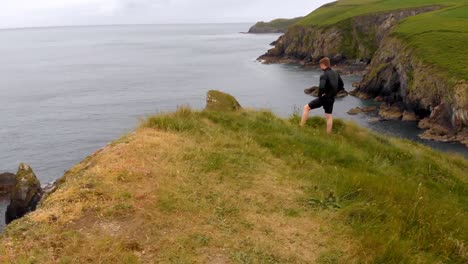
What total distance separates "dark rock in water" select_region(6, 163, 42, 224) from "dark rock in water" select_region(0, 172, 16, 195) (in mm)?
4818

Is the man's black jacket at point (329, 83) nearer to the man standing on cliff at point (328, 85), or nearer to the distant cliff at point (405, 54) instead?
the man standing on cliff at point (328, 85)

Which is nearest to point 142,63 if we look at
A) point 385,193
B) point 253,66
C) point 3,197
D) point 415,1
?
point 253,66

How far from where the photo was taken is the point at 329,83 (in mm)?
15070

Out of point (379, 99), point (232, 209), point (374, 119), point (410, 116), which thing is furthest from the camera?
point (379, 99)

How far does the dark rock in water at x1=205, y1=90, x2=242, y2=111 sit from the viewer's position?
58.0 ft

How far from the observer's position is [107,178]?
9.55 m

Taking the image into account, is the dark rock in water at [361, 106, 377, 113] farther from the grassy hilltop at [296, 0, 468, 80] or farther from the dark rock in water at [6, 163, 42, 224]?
the dark rock in water at [6, 163, 42, 224]

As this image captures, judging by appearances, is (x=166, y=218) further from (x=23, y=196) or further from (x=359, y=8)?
(x=359, y=8)

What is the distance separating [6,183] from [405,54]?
6149 cm

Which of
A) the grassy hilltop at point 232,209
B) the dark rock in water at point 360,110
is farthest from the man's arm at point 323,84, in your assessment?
the dark rock in water at point 360,110

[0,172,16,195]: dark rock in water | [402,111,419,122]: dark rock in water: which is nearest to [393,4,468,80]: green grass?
[402,111,419,122]: dark rock in water

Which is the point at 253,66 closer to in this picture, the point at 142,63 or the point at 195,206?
the point at 142,63

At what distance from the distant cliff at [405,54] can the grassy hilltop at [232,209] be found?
41.0 metres

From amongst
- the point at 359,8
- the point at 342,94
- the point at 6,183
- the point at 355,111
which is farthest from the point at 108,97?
the point at 359,8
